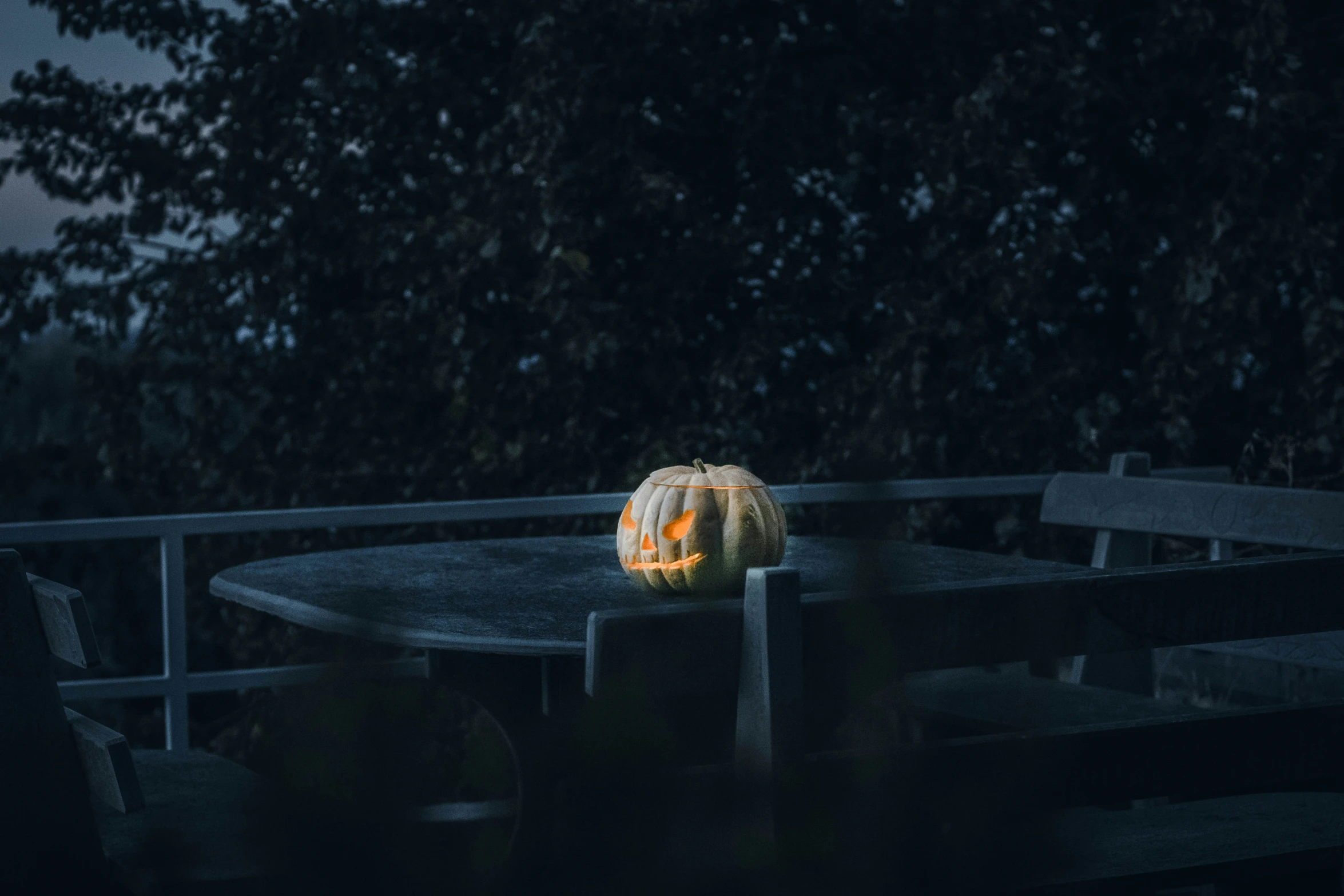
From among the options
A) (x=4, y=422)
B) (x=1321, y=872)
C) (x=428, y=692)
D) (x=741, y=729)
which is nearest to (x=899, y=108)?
(x=1321, y=872)

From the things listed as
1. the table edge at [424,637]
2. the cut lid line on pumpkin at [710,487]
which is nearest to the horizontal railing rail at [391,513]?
the cut lid line on pumpkin at [710,487]

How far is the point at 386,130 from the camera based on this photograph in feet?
21.9

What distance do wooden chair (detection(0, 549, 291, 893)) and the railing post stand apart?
1034mm

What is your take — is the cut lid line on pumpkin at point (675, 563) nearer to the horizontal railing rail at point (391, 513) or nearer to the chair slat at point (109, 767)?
the horizontal railing rail at point (391, 513)

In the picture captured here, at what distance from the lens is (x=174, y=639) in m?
3.23

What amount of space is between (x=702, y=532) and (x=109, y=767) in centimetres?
88

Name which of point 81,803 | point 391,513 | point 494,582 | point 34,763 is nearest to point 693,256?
point 391,513

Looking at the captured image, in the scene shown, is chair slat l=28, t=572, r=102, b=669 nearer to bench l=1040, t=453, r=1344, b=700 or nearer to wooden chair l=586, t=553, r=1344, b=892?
wooden chair l=586, t=553, r=1344, b=892

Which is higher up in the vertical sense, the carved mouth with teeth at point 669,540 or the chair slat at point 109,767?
the carved mouth with teeth at point 669,540

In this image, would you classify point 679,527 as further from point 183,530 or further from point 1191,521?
point 183,530

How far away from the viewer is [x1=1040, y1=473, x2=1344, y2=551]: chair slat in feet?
8.96

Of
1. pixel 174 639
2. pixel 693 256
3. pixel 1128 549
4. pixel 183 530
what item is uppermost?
pixel 693 256

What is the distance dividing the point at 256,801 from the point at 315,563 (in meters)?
2.18

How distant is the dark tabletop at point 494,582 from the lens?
6.33 feet
